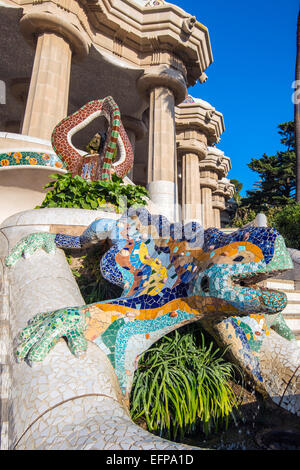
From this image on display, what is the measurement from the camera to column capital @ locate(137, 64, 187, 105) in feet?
44.1

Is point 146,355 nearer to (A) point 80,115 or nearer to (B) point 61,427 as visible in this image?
(B) point 61,427

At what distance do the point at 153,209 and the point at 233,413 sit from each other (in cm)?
311

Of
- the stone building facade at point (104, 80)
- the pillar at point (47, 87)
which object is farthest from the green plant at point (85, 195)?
the pillar at point (47, 87)

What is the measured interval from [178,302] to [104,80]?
15346 millimetres

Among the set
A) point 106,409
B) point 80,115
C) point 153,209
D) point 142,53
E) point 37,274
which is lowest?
point 106,409

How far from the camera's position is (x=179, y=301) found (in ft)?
6.92

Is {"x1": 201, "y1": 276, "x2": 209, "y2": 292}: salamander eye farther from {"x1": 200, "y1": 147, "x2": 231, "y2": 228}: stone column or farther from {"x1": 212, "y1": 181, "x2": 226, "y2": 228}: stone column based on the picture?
{"x1": 212, "y1": 181, "x2": 226, "y2": 228}: stone column

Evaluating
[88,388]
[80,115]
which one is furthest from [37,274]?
[80,115]

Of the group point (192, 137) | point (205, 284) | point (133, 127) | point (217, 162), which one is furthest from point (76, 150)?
point (217, 162)

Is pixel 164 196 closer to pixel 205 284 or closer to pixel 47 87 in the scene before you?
pixel 47 87

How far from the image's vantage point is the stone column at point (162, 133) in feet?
41.8

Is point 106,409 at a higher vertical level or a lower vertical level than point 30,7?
lower

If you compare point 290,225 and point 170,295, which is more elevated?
point 290,225

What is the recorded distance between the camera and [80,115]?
5160 mm
